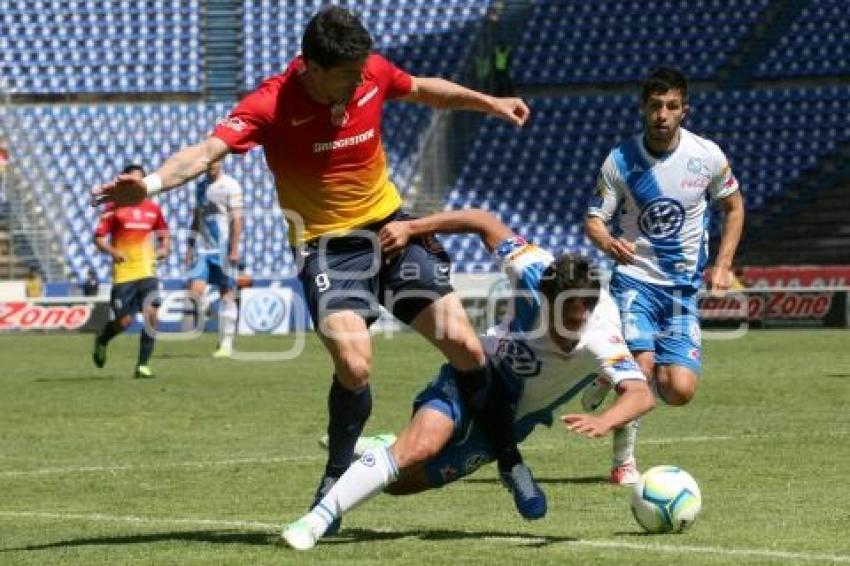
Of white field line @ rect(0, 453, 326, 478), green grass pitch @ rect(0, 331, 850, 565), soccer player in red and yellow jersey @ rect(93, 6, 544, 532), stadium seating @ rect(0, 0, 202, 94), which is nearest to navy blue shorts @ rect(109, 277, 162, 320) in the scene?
green grass pitch @ rect(0, 331, 850, 565)

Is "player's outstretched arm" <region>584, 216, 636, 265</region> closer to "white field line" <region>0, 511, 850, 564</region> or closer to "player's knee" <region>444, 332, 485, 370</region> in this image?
"player's knee" <region>444, 332, 485, 370</region>

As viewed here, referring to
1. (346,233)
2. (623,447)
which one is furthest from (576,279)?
(623,447)

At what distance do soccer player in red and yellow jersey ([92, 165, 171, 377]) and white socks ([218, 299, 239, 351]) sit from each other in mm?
3361

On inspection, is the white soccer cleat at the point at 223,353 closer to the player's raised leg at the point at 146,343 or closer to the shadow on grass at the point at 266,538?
the player's raised leg at the point at 146,343

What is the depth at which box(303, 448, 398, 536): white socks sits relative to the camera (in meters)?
8.00

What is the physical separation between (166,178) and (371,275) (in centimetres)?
115

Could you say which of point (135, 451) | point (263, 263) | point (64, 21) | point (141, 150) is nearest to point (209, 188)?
point (135, 451)

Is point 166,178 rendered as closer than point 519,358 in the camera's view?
Result: Yes

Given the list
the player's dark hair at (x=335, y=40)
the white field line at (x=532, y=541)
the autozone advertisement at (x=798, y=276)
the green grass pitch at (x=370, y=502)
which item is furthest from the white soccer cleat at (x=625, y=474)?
the autozone advertisement at (x=798, y=276)

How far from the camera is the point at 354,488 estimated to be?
8.03 meters

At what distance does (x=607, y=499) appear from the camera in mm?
9961

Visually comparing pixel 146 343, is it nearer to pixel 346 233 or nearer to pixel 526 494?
pixel 346 233

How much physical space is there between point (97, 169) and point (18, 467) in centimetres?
2841

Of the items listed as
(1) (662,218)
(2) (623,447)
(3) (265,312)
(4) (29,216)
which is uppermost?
(1) (662,218)
